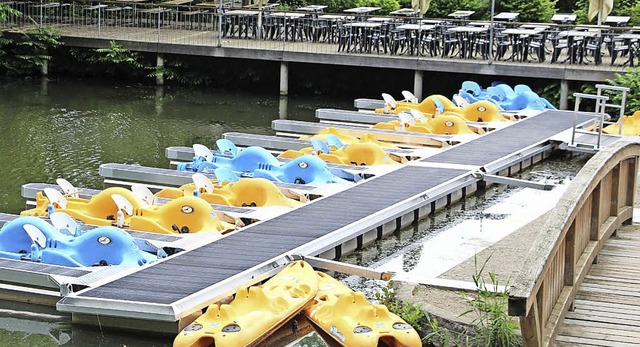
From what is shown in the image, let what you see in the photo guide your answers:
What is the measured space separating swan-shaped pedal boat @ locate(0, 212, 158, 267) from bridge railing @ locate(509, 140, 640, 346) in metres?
4.90

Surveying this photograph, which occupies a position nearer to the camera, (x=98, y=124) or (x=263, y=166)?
(x=263, y=166)

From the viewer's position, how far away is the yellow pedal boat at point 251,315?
9867mm

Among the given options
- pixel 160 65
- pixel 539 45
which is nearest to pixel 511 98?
pixel 539 45

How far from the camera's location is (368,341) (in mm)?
9898

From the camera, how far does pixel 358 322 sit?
1015 cm

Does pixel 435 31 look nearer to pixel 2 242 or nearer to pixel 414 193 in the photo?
pixel 414 193

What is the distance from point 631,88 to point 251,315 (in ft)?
48.0

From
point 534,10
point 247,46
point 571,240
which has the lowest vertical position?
point 571,240

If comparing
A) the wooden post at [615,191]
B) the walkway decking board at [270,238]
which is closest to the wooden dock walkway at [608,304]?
the wooden post at [615,191]

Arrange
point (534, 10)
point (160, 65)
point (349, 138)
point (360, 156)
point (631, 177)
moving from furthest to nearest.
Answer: point (534, 10) → point (160, 65) → point (349, 138) → point (360, 156) → point (631, 177)

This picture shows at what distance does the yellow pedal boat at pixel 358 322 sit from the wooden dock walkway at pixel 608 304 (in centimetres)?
165

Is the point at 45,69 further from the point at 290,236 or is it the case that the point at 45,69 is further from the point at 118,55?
the point at 290,236

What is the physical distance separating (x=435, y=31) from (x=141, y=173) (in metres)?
11.3

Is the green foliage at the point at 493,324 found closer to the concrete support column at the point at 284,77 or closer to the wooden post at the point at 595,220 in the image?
the wooden post at the point at 595,220
